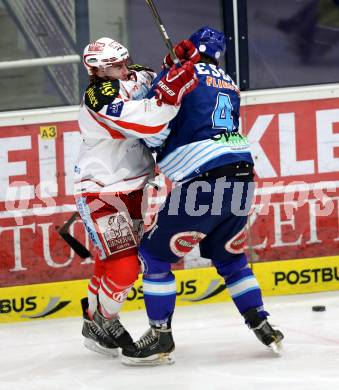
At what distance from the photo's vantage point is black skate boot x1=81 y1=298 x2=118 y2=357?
4.53m

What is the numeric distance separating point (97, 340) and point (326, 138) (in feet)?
6.13

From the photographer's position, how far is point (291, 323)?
505cm

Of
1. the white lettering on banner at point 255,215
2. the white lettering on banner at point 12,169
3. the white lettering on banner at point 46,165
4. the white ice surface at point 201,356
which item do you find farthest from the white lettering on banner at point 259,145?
the white lettering on banner at point 12,169

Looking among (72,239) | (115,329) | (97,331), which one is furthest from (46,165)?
(115,329)

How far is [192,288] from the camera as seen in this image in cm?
563

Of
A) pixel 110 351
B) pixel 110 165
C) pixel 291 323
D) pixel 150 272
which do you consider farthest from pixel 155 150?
pixel 291 323

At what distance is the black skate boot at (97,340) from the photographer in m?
4.53

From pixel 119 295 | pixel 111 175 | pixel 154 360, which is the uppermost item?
pixel 111 175

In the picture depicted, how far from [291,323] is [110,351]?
3.16ft

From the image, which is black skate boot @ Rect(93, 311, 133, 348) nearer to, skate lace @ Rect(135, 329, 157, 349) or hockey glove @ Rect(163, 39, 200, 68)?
skate lace @ Rect(135, 329, 157, 349)

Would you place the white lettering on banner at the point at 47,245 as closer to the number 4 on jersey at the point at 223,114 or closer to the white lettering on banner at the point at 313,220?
the white lettering on banner at the point at 313,220

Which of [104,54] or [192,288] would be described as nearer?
[104,54]

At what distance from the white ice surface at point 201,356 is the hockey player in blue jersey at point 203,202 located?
0.49 feet

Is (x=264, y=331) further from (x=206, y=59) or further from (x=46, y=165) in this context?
(x=46, y=165)
